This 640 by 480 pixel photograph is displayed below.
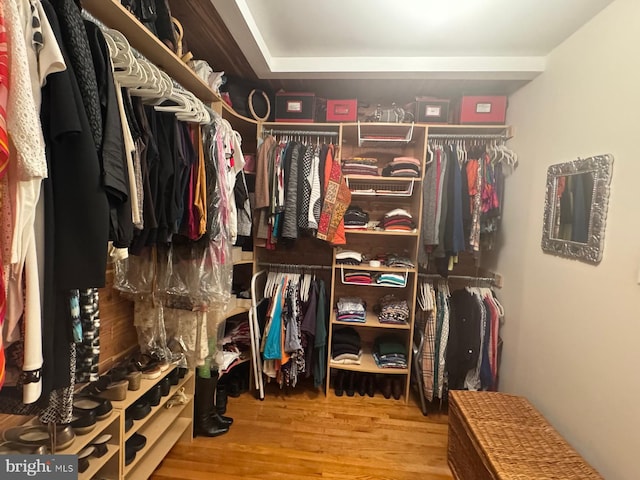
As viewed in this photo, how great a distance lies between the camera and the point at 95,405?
52.1 inches

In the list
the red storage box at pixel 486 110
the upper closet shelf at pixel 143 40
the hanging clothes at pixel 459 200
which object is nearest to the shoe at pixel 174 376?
the upper closet shelf at pixel 143 40

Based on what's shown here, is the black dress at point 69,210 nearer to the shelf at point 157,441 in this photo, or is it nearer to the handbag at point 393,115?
the shelf at point 157,441

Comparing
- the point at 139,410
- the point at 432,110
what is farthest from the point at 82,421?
the point at 432,110

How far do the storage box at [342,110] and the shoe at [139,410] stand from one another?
216 cm

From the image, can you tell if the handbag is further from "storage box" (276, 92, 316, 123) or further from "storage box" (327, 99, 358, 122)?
"storage box" (276, 92, 316, 123)

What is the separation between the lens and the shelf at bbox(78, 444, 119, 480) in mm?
1192

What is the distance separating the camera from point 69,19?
0.78 meters

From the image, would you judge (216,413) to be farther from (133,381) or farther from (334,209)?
(334,209)

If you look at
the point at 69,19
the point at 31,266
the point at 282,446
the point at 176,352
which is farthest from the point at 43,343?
the point at 282,446

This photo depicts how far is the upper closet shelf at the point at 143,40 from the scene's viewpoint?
1.06 metres

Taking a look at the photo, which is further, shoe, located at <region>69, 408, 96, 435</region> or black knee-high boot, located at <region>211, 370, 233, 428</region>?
black knee-high boot, located at <region>211, 370, 233, 428</region>

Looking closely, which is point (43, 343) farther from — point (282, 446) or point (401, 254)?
point (401, 254)

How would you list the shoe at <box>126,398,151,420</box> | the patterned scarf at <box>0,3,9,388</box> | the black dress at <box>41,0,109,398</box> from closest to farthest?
the patterned scarf at <box>0,3,9,388</box>
the black dress at <box>41,0,109,398</box>
the shoe at <box>126,398,151,420</box>

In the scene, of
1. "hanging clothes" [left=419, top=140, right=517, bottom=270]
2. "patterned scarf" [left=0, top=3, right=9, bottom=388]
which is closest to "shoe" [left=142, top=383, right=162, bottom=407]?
"patterned scarf" [left=0, top=3, right=9, bottom=388]
